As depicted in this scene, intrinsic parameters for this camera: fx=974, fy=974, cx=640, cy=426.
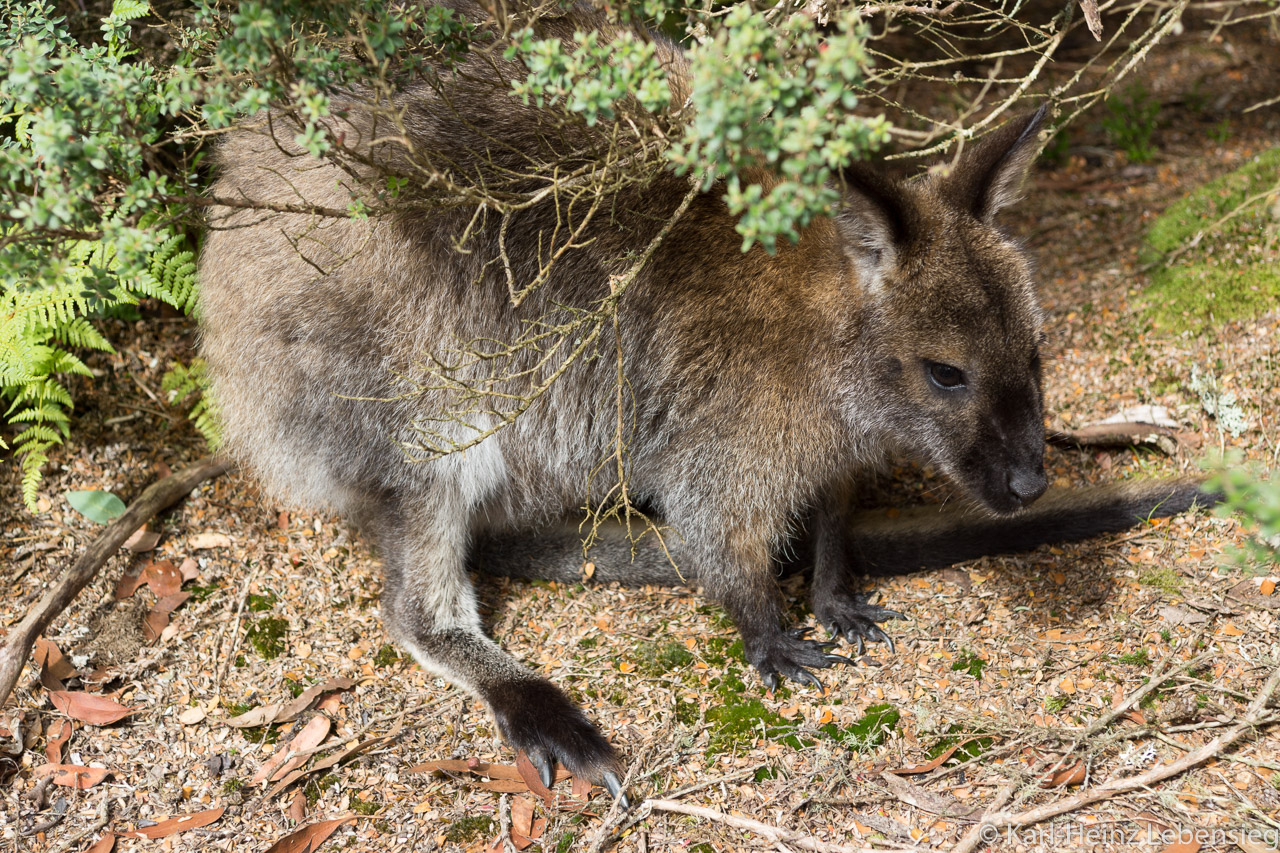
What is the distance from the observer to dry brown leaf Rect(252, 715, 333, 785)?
134 inches

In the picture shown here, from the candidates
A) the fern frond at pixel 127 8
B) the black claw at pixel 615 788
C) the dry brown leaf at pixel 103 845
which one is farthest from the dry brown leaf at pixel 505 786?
the fern frond at pixel 127 8

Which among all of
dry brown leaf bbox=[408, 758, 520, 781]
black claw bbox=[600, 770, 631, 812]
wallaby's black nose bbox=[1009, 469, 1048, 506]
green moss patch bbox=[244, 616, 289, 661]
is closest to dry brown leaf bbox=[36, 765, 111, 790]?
green moss patch bbox=[244, 616, 289, 661]

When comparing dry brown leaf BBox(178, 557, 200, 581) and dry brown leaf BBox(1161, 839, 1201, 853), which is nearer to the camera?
dry brown leaf BBox(1161, 839, 1201, 853)

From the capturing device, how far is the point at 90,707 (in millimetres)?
3584

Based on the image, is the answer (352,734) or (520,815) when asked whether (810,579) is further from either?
(352,734)

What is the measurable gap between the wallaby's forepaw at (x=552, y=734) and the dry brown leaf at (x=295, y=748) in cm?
63

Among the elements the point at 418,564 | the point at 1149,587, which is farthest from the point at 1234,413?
the point at 418,564

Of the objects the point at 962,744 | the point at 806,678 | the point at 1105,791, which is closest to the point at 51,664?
the point at 806,678

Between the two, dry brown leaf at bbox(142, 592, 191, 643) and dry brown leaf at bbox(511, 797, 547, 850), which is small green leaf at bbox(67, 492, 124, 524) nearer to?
dry brown leaf at bbox(142, 592, 191, 643)

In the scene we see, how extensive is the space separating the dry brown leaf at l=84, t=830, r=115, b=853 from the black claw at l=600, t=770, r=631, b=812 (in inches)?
63.0

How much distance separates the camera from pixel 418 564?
3.94m

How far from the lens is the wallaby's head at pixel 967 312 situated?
3279mm

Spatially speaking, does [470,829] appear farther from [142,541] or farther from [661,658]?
[142,541]

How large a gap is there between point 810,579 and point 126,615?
2.84 m
